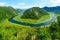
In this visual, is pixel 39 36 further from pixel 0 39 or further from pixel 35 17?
pixel 35 17

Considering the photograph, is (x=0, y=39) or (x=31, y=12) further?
(x=31, y=12)

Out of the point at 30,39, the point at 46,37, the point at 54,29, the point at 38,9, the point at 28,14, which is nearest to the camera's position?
the point at 46,37

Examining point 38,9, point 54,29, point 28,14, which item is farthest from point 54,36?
point 38,9

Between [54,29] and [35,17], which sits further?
[35,17]

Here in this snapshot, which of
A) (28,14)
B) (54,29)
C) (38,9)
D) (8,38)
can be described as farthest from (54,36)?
(38,9)

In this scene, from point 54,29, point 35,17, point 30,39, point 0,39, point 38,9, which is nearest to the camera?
point 0,39

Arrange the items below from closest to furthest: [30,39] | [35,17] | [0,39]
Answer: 1. [0,39]
2. [30,39]
3. [35,17]

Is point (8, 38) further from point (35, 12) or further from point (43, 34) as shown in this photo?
point (35, 12)

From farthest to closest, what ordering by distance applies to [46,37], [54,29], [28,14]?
[28,14]
[54,29]
[46,37]

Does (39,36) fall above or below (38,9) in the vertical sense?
below

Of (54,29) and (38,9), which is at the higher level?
(38,9)
